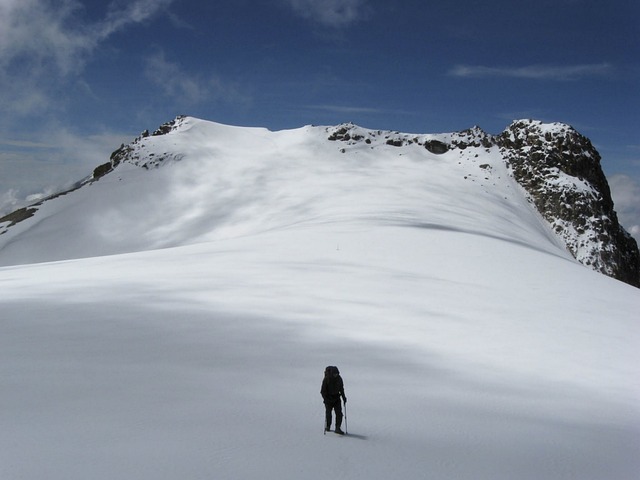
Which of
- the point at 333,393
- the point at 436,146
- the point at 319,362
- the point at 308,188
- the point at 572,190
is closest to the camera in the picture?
the point at 333,393

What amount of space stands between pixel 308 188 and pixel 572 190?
28.3 metres

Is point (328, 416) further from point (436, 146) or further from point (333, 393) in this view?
point (436, 146)

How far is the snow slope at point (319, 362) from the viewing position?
586cm

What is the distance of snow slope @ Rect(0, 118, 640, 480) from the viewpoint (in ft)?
19.2

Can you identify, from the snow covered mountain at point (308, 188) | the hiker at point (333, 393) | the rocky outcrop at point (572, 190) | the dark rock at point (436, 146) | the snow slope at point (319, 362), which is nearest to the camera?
the snow slope at point (319, 362)

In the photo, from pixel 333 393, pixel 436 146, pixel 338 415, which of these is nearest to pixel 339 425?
pixel 338 415

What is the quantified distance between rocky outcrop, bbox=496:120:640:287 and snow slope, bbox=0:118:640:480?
3178cm

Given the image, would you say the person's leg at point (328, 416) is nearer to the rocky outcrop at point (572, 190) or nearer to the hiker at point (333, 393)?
the hiker at point (333, 393)

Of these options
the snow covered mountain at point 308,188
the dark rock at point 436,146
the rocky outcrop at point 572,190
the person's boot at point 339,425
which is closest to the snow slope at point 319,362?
the person's boot at point 339,425

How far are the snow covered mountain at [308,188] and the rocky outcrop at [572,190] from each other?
14 centimetres

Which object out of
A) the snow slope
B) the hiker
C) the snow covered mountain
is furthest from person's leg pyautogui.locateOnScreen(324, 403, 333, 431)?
the snow covered mountain

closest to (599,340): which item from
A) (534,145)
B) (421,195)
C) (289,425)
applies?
(289,425)

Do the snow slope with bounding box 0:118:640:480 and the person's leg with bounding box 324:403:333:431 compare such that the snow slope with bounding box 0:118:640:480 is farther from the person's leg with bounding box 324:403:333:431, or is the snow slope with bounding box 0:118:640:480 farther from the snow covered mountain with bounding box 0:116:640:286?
the snow covered mountain with bounding box 0:116:640:286

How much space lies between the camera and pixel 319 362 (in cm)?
938
